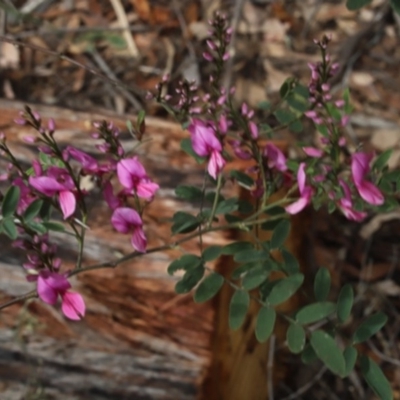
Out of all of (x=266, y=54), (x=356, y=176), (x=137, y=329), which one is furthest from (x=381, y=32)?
(x=356, y=176)

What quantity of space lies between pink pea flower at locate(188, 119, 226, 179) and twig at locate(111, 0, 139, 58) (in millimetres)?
1598

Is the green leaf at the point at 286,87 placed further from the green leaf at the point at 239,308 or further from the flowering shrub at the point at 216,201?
the green leaf at the point at 239,308

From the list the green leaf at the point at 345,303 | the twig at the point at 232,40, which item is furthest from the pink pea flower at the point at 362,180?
the twig at the point at 232,40

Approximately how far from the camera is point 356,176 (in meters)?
1.13

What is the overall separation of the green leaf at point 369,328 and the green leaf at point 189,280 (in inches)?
9.3

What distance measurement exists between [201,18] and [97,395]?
4.81ft

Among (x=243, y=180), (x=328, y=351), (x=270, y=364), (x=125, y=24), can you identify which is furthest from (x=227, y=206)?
(x=125, y=24)

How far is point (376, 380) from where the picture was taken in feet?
3.75

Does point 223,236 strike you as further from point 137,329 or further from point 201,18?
point 201,18

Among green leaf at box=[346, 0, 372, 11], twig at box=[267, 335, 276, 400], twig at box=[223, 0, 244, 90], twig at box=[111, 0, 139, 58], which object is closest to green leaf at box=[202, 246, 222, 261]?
green leaf at box=[346, 0, 372, 11]

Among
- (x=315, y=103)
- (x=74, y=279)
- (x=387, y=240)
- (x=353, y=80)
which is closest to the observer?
(x=315, y=103)

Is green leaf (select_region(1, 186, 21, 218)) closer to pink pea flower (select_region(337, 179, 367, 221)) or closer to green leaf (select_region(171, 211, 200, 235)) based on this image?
green leaf (select_region(171, 211, 200, 235))

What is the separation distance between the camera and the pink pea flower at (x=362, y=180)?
1.13 meters

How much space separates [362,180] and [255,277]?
21cm
